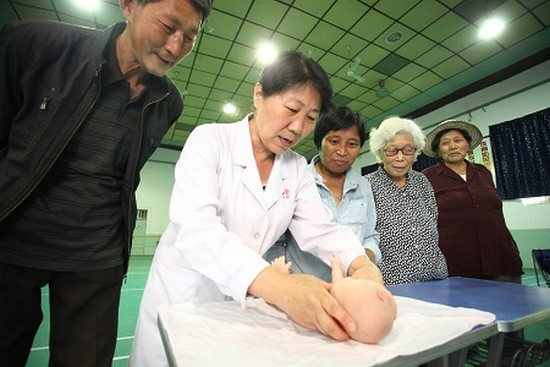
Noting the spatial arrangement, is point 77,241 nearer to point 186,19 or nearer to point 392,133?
point 186,19

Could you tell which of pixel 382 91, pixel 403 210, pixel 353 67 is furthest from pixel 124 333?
pixel 382 91

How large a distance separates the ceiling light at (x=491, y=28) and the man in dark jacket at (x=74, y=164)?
522cm

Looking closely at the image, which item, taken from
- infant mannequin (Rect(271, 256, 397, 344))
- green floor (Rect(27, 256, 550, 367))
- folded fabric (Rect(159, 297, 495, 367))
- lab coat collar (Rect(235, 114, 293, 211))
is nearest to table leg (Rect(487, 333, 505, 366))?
folded fabric (Rect(159, 297, 495, 367))

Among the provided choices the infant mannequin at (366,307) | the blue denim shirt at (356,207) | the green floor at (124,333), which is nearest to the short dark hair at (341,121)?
the blue denim shirt at (356,207)

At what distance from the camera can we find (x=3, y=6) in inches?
171

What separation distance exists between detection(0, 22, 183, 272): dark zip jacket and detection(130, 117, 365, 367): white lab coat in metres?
0.36

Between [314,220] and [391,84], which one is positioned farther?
[391,84]

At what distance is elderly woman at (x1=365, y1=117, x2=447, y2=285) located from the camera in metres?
1.76

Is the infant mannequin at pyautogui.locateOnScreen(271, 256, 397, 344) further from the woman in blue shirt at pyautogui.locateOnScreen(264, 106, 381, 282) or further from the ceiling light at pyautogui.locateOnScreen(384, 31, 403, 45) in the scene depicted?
the ceiling light at pyautogui.locateOnScreen(384, 31, 403, 45)

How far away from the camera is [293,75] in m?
0.99

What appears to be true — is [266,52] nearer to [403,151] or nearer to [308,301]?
[403,151]

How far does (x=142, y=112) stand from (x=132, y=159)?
20 cm

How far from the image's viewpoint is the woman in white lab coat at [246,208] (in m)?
0.74

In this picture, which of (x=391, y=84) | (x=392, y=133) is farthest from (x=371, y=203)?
(x=391, y=84)
